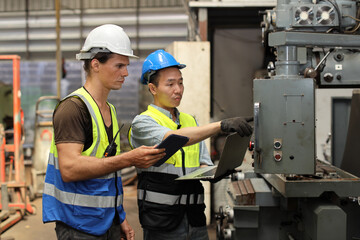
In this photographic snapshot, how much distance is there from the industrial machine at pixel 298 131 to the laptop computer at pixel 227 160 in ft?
0.37

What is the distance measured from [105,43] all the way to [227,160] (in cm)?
79

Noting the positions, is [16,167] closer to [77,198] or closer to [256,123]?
[77,198]

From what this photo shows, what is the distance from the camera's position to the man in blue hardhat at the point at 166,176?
223cm

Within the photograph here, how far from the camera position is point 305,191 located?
2639 millimetres

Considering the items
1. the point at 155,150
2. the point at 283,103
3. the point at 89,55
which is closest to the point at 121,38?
the point at 89,55

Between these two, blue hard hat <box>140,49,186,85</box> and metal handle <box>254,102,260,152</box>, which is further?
blue hard hat <box>140,49,186,85</box>

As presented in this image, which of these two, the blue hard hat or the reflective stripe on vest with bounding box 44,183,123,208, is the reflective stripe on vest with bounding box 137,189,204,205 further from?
the blue hard hat

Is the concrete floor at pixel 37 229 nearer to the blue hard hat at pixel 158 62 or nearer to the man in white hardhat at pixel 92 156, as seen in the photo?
the blue hard hat at pixel 158 62

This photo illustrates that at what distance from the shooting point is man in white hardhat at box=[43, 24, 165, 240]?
178 cm

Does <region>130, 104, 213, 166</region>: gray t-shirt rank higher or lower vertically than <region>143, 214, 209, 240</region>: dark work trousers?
higher

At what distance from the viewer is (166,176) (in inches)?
88.7

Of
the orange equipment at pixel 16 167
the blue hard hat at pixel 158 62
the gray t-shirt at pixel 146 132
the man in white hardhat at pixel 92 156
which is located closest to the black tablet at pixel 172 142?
the man in white hardhat at pixel 92 156

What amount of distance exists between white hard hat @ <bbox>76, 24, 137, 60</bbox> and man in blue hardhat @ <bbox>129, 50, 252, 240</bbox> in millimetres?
349

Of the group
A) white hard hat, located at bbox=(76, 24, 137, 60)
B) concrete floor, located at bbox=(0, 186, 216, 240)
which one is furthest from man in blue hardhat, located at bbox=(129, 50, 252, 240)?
concrete floor, located at bbox=(0, 186, 216, 240)
